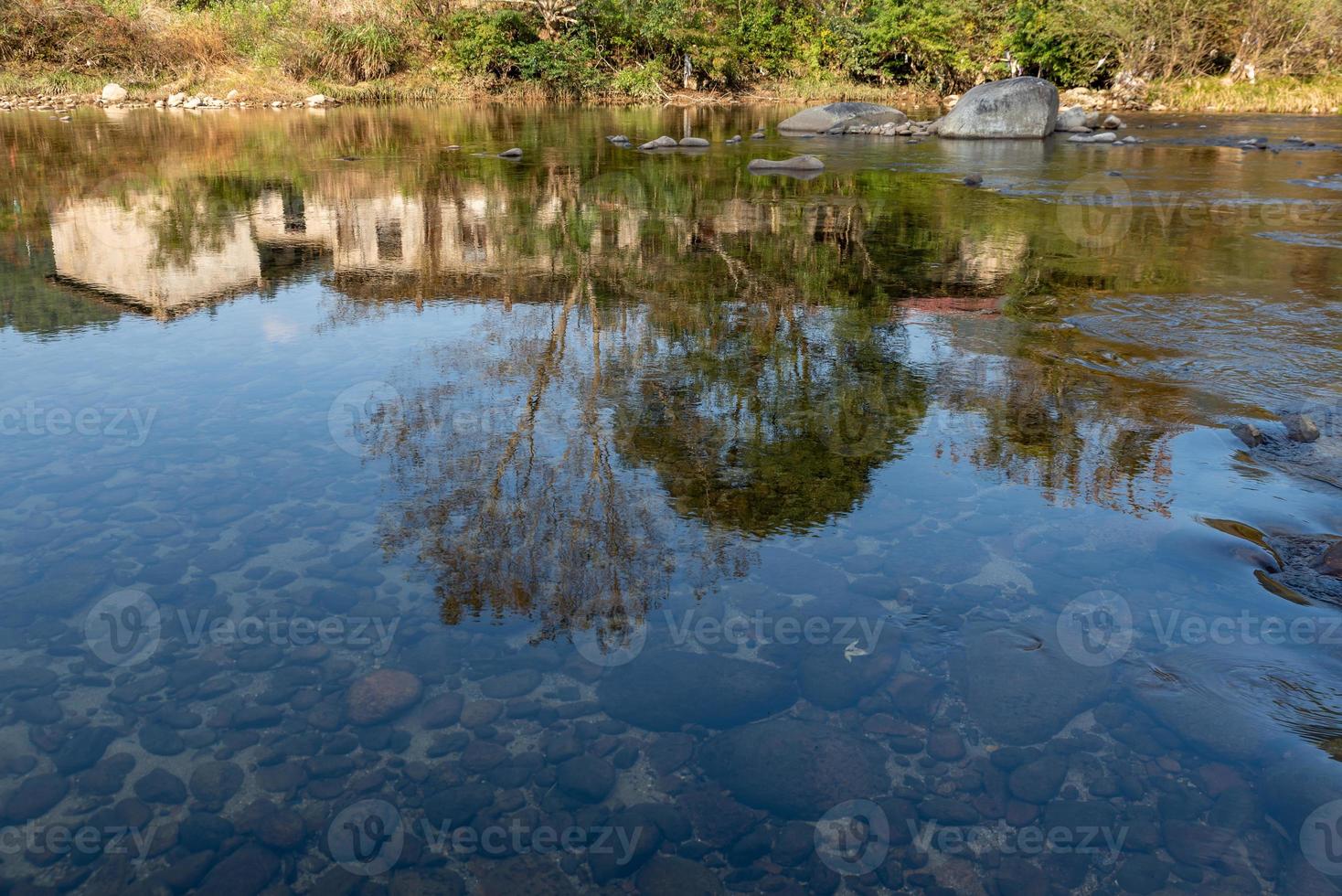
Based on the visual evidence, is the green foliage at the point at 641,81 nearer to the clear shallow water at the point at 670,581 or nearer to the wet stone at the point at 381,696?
the clear shallow water at the point at 670,581

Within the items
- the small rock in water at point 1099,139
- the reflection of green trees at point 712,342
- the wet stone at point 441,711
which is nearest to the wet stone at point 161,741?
the wet stone at point 441,711

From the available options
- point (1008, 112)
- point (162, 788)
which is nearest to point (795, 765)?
point (162, 788)

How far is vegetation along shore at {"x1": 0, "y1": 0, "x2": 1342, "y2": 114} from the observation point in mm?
29859

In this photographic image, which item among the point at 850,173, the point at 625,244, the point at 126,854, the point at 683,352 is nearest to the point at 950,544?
the point at 683,352

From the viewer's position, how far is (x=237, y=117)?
24859mm

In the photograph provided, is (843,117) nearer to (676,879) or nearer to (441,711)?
(441,711)

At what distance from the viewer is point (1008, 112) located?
19484 millimetres

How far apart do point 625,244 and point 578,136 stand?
39.6 feet

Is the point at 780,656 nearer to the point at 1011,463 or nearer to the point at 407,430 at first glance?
the point at 1011,463

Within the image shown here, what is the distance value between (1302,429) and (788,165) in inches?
435

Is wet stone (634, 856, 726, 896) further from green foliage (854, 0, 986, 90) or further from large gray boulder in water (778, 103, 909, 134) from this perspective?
green foliage (854, 0, 986, 90)

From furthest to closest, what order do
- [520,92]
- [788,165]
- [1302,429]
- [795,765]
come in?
1. [520,92]
2. [788,165]
3. [1302,429]
4. [795,765]

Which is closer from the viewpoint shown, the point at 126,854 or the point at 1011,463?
the point at 126,854

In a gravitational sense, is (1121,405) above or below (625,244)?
below
